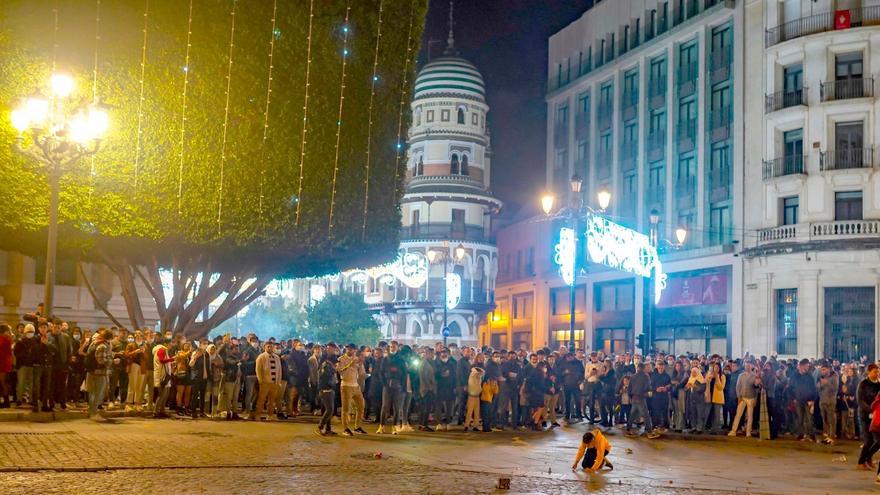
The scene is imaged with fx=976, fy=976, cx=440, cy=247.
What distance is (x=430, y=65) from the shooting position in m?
78.9

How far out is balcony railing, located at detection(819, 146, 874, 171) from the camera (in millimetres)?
41537

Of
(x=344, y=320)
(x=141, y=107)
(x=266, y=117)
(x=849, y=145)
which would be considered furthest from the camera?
(x=344, y=320)

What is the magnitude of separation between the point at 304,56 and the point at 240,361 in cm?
914

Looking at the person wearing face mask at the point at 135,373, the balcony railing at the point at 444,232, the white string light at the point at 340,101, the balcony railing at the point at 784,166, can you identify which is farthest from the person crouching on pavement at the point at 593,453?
the balcony railing at the point at 444,232

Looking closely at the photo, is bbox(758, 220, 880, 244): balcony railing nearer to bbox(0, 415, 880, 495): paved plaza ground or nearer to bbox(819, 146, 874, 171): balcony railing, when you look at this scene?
bbox(819, 146, 874, 171): balcony railing

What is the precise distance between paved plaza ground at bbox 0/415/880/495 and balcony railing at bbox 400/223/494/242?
52.7 metres

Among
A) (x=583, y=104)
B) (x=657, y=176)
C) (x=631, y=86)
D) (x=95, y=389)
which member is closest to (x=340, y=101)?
(x=95, y=389)

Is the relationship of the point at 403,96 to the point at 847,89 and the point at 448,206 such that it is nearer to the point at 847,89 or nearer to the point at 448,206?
Answer: the point at 847,89

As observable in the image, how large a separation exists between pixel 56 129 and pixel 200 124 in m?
5.88

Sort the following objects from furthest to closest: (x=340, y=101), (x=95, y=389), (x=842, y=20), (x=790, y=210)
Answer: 1. (x=790, y=210)
2. (x=842, y=20)
3. (x=340, y=101)
4. (x=95, y=389)

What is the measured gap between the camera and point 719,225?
47.8 meters

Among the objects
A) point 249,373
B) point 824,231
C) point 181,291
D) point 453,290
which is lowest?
point 249,373

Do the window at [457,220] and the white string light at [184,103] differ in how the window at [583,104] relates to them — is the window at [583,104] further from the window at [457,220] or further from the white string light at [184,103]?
the white string light at [184,103]

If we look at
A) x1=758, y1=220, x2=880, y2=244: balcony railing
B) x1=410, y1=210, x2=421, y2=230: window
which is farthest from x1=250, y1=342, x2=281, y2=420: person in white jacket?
x1=410, y1=210, x2=421, y2=230: window
